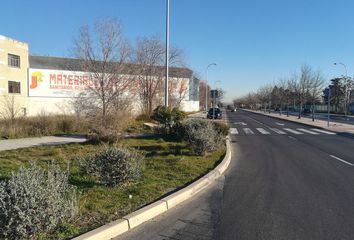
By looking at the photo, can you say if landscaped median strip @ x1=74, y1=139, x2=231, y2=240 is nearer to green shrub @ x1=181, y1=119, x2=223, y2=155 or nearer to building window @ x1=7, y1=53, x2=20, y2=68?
green shrub @ x1=181, y1=119, x2=223, y2=155

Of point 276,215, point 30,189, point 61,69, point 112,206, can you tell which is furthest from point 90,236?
point 61,69

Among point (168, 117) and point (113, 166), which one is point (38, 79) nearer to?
point (168, 117)

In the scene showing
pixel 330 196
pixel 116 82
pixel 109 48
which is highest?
pixel 109 48

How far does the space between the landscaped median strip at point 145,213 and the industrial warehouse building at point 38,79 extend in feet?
133

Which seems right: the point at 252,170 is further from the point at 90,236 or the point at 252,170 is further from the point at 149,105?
the point at 149,105

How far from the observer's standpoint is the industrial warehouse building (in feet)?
158

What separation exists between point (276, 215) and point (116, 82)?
23350mm

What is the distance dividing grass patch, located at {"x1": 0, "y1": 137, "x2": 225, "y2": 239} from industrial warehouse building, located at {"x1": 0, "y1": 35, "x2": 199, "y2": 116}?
34.9 m

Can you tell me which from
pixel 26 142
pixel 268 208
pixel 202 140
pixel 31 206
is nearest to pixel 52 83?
pixel 26 142

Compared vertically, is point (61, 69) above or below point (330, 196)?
above

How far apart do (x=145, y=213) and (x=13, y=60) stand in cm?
4796

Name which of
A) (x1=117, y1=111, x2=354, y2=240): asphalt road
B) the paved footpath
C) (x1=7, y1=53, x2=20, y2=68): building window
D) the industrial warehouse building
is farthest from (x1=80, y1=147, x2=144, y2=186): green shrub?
(x1=7, y1=53, x2=20, y2=68): building window

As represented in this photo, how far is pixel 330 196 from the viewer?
27.9 ft

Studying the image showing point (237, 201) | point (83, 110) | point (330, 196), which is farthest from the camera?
point (83, 110)
